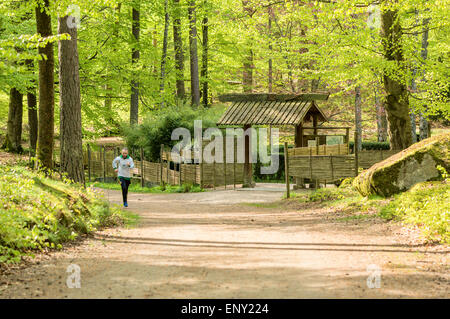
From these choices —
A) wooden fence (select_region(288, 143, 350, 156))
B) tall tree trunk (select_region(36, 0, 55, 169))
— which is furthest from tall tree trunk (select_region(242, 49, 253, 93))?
tall tree trunk (select_region(36, 0, 55, 169))

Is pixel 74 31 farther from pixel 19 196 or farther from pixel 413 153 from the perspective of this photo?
pixel 413 153

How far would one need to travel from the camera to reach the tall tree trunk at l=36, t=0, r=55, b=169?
1212 centimetres

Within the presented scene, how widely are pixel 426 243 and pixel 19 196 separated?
6331 millimetres

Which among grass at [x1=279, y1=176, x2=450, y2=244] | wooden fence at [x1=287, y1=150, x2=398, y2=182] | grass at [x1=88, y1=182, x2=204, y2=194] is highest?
wooden fence at [x1=287, y1=150, x2=398, y2=182]

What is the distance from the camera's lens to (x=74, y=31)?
12.5 meters

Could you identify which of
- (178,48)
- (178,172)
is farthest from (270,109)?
(178,48)

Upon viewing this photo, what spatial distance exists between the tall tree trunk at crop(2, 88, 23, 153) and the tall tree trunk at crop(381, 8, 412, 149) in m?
21.5

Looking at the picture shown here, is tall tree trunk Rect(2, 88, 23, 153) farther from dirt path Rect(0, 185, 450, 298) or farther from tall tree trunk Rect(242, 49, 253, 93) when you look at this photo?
dirt path Rect(0, 185, 450, 298)

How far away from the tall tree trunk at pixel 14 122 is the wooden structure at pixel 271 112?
574 inches

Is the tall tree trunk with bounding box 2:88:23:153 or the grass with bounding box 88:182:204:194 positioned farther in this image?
the tall tree trunk with bounding box 2:88:23:153

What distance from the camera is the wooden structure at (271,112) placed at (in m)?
19.7

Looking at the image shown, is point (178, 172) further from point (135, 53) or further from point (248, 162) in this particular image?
point (135, 53)

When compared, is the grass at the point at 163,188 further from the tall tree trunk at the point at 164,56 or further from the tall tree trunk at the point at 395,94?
the tall tree trunk at the point at 395,94
